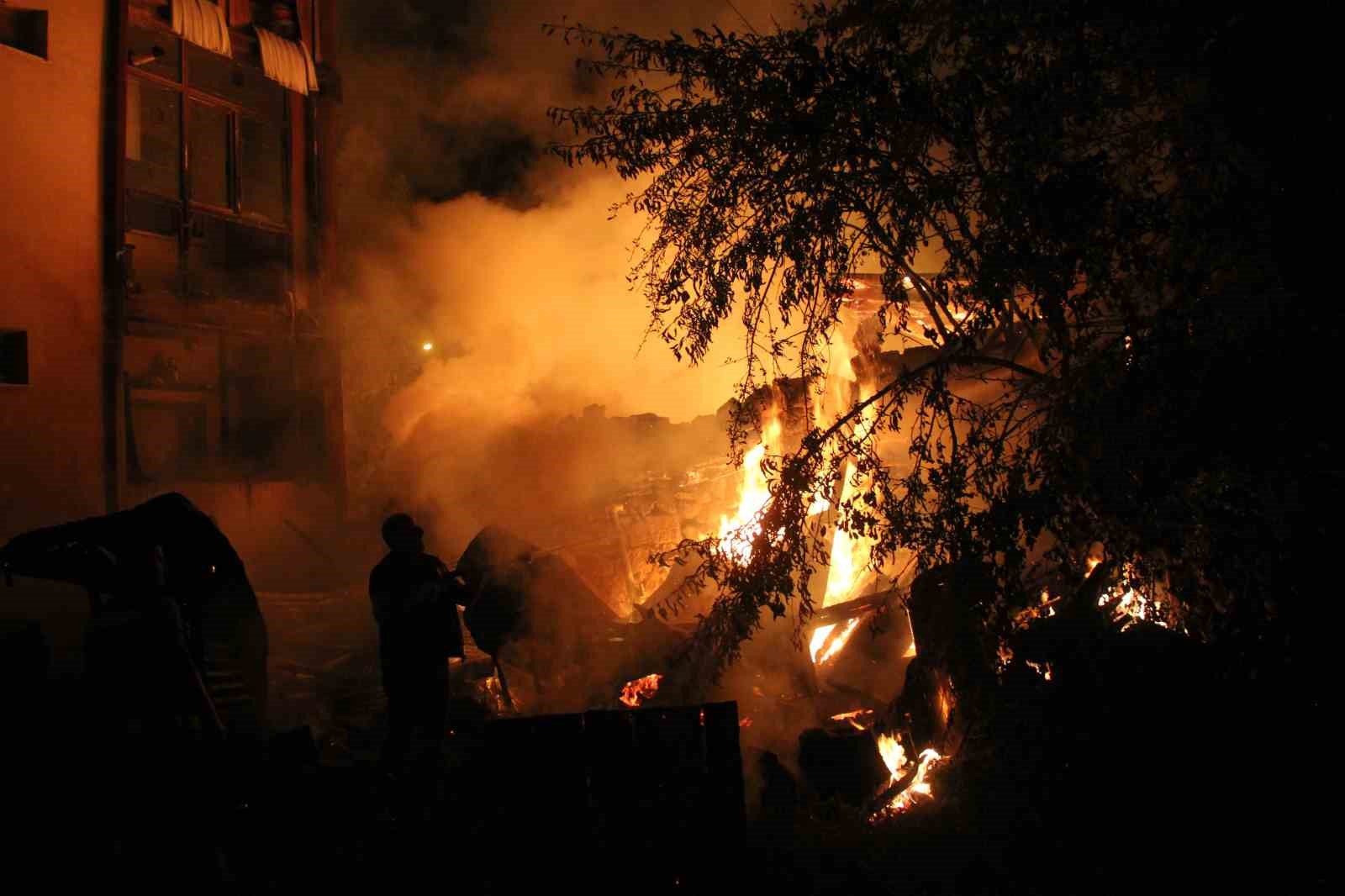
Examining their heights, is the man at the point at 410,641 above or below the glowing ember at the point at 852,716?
above

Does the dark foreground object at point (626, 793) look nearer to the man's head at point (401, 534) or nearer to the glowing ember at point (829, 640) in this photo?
the man's head at point (401, 534)

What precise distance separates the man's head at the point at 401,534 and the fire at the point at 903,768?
3888mm

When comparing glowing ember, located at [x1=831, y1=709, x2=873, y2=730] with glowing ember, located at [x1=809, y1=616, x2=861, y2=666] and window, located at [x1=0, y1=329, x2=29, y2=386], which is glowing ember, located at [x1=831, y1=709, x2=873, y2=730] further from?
window, located at [x1=0, y1=329, x2=29, y2=386]

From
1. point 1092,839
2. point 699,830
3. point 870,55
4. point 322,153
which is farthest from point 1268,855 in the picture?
point 322,153

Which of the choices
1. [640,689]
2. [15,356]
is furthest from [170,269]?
[640,689]

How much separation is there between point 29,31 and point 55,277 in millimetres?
3110

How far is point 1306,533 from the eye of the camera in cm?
415

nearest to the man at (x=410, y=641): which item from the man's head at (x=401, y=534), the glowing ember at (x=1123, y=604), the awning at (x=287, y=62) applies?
the man's head at (x=401, y=534)

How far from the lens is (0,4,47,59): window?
34.1 ft

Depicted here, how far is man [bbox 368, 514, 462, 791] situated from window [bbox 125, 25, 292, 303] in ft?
27.7

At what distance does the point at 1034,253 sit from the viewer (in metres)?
4.61

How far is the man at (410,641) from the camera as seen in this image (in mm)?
5613

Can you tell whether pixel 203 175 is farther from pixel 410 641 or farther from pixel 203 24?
pixel 410 641

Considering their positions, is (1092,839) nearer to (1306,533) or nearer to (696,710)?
(1306,533)
